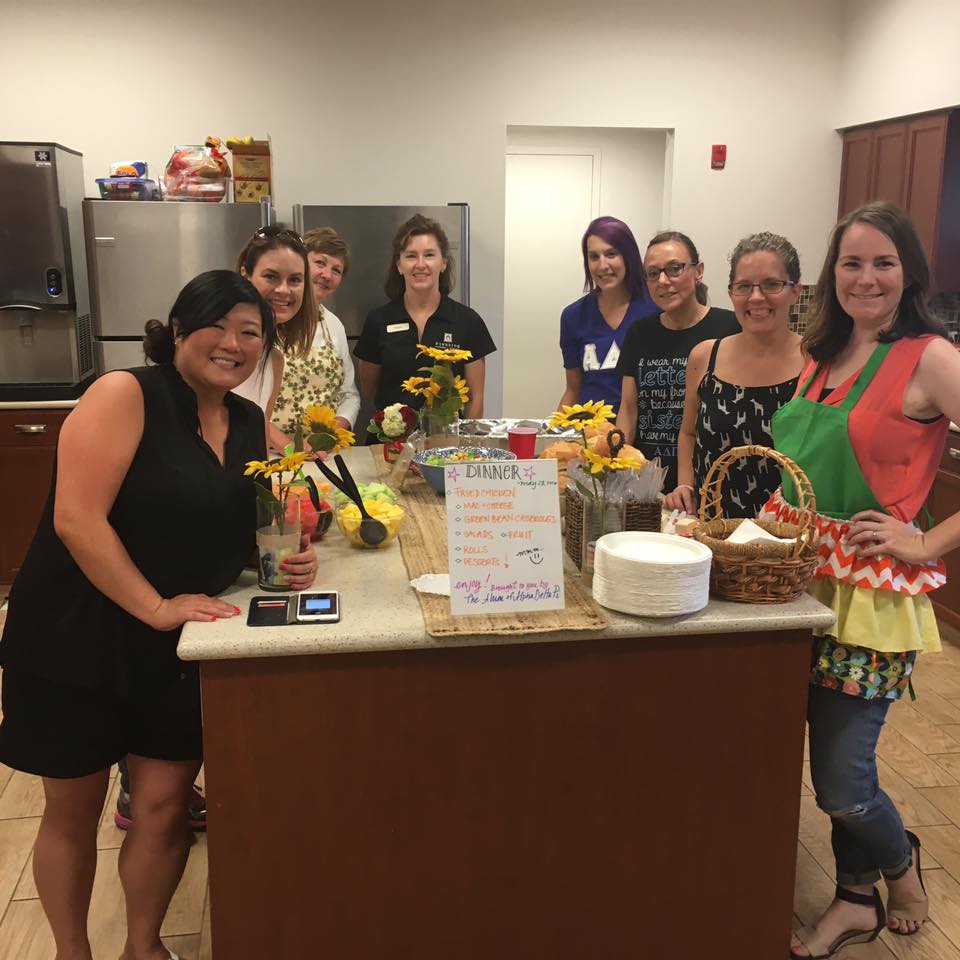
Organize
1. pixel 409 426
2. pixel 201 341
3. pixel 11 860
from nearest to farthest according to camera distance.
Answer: pixel 201 341, pixel 11 860, pixel 409 426

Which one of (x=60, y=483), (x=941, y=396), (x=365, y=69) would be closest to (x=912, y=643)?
(x=941, y=396)

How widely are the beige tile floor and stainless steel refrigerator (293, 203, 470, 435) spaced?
229 centimetres

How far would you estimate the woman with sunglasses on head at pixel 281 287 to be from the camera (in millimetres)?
2621

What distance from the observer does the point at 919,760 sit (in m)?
2.82

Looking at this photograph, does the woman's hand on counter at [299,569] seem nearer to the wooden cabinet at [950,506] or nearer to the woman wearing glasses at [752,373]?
the woman wearing glasses at [752,373]

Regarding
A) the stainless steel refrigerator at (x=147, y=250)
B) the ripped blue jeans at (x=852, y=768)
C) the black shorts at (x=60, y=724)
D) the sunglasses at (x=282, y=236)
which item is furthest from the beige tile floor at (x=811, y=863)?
the stainless steel refrigerator at (x=147, y=250)

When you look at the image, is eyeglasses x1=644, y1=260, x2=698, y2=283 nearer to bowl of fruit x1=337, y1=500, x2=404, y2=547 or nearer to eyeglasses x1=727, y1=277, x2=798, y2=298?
eyeglasses x1=727, y1=277, x2=798, y2=298

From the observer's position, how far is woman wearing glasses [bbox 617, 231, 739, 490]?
2.82 m

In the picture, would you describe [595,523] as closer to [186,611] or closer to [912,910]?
[186,611]

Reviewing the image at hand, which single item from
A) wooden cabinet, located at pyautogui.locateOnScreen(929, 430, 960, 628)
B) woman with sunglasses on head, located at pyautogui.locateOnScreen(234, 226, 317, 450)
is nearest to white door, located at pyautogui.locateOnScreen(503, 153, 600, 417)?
wooden cabinet, located at pyautogui.locateOnScreen(929, 430, 960, 628)

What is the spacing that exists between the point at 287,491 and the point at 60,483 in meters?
0.37

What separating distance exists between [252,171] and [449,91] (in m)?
1.19

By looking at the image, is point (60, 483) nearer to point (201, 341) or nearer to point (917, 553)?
point (201, 341)

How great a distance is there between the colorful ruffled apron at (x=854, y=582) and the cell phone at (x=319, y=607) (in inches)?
36.2
